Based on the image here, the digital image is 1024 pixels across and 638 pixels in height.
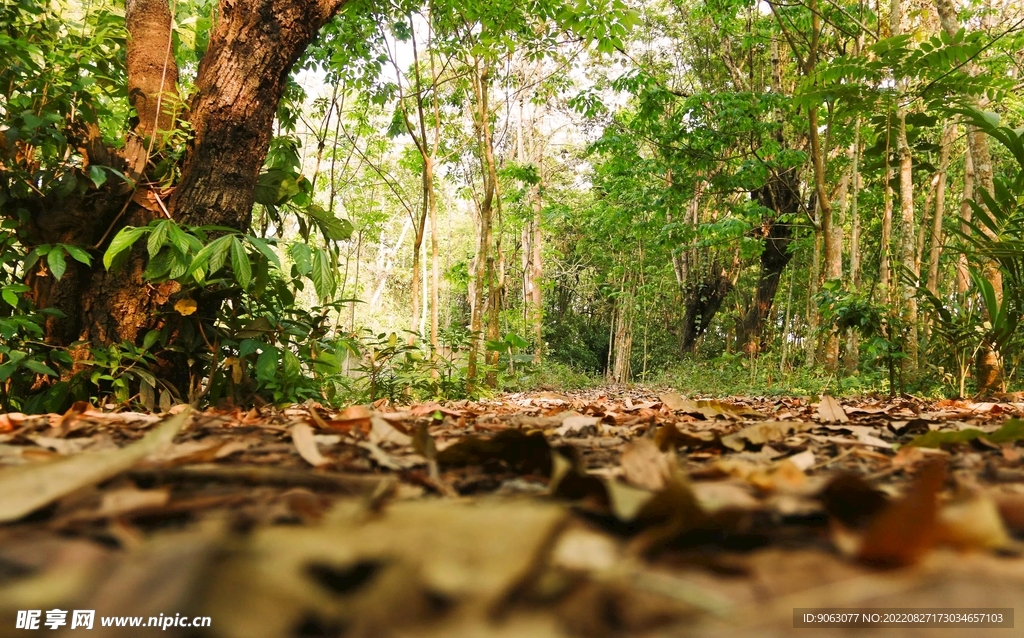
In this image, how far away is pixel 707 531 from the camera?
50 cm

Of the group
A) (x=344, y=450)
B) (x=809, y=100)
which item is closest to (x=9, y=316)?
(x=344, y=450)

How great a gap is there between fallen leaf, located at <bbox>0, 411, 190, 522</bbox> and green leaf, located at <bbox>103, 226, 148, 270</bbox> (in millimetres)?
1674

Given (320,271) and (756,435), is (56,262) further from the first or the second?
(756,435)

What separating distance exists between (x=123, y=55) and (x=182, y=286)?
4.25 ft

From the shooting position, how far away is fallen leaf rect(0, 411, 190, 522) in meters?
0.53

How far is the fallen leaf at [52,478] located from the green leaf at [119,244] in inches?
65.9

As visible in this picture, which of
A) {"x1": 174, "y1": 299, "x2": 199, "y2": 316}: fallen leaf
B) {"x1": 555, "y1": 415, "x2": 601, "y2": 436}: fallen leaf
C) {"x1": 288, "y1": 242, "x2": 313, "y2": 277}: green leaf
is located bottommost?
{"x1": 555, "y1": 415, "x2": 601, "y2": 436}: fallen leaf

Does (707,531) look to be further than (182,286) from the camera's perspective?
No

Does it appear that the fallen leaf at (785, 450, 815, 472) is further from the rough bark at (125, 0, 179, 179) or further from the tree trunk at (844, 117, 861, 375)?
the tree trunk at (844, 117, 861, 375)

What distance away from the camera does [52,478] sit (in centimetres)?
56

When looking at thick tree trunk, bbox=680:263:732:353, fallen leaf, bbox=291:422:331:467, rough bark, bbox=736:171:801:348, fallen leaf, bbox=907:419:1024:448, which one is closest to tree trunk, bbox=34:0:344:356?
fallen leaf, bbox=291:422:331:467

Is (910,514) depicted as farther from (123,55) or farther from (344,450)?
(123,55)

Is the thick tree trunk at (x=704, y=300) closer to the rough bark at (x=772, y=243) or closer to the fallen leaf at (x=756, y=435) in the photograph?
the rough bark at (x=772, y=243)

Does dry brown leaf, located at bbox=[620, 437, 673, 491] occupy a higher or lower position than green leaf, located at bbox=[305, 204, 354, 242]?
lower
